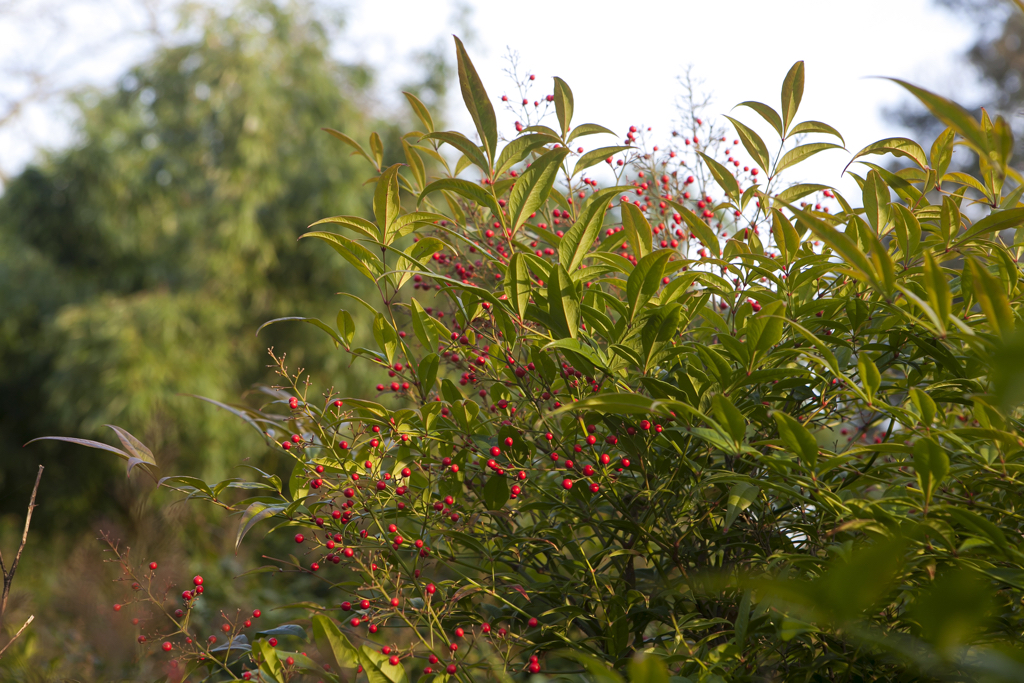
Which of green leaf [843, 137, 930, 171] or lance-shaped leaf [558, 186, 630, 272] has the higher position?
green leaf [843, 137, 930, 171]

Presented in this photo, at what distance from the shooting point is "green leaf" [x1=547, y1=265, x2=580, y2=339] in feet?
1.88

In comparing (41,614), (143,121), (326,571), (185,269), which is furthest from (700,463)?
(143,121)

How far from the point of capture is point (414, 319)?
0.72 m

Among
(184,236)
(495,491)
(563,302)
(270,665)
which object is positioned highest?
(563,302)

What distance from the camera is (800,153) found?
0.82 m

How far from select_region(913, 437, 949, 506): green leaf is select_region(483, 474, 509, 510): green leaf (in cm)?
37

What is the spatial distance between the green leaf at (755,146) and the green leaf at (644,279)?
1.02ft

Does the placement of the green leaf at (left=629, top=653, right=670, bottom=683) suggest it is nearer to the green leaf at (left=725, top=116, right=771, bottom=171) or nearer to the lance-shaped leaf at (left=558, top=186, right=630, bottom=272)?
the lance-shaped leaf at (left=558, top=186, right=630, bottom=272)

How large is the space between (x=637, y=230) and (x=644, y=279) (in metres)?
0.10

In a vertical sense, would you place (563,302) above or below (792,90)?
below

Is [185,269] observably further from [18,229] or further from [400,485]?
[400,485]

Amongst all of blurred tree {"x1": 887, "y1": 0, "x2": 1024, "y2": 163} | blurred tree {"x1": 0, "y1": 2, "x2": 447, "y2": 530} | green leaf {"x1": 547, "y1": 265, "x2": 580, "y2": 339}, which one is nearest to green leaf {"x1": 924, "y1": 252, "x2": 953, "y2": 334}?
green leaf {"x1": 547, "y1": 265, "x2": 580, "y2": 339}

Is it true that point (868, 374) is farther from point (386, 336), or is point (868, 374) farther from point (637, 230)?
point (386, 336)

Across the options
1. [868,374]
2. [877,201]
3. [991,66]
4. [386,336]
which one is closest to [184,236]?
[386,336]
